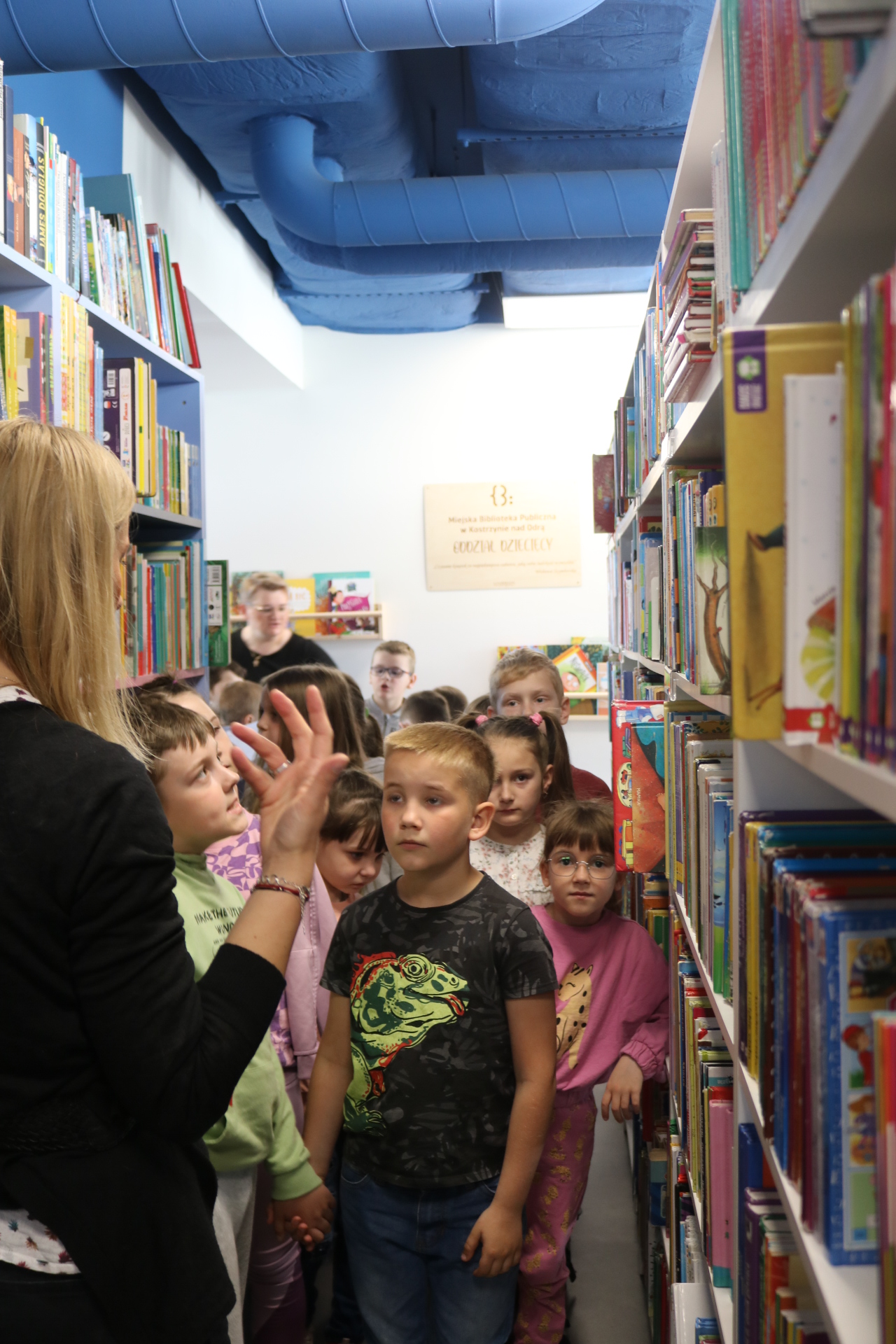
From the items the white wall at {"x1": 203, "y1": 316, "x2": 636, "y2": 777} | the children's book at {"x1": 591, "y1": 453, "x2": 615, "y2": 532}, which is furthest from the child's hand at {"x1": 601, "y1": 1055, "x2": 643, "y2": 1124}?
the white wall at {"x1": 203, "y1": 316, "x2": 636, "y2": 777}

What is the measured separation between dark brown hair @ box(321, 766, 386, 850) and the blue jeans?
0.80 metres

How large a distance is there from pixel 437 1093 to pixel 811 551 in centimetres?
123

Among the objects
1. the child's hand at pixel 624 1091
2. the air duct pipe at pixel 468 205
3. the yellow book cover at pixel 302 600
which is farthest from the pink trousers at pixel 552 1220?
the yellow book cover at pixel 302 600

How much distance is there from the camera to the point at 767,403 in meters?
0.71

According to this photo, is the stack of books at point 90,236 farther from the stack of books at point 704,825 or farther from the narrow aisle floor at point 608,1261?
the narrow aisle floor at point 608,1261

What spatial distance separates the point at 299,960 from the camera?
2055 mm

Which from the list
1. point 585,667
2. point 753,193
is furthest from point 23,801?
point 585,667

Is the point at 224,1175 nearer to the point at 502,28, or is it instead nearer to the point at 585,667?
the point at 502,28

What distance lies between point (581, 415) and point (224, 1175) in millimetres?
5660

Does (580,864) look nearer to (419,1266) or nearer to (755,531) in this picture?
(419,1266)

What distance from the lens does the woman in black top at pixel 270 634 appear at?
488 centimetres

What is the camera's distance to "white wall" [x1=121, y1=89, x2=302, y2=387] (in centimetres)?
393

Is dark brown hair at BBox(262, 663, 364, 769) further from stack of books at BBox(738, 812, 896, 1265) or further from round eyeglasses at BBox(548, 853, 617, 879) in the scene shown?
stack of books at BBox(738, 812, 896, 1265)

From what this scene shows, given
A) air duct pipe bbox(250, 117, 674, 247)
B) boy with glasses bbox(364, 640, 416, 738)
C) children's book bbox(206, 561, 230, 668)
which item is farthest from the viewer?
boy with glasses bbox(364, 640, 416, 738)
